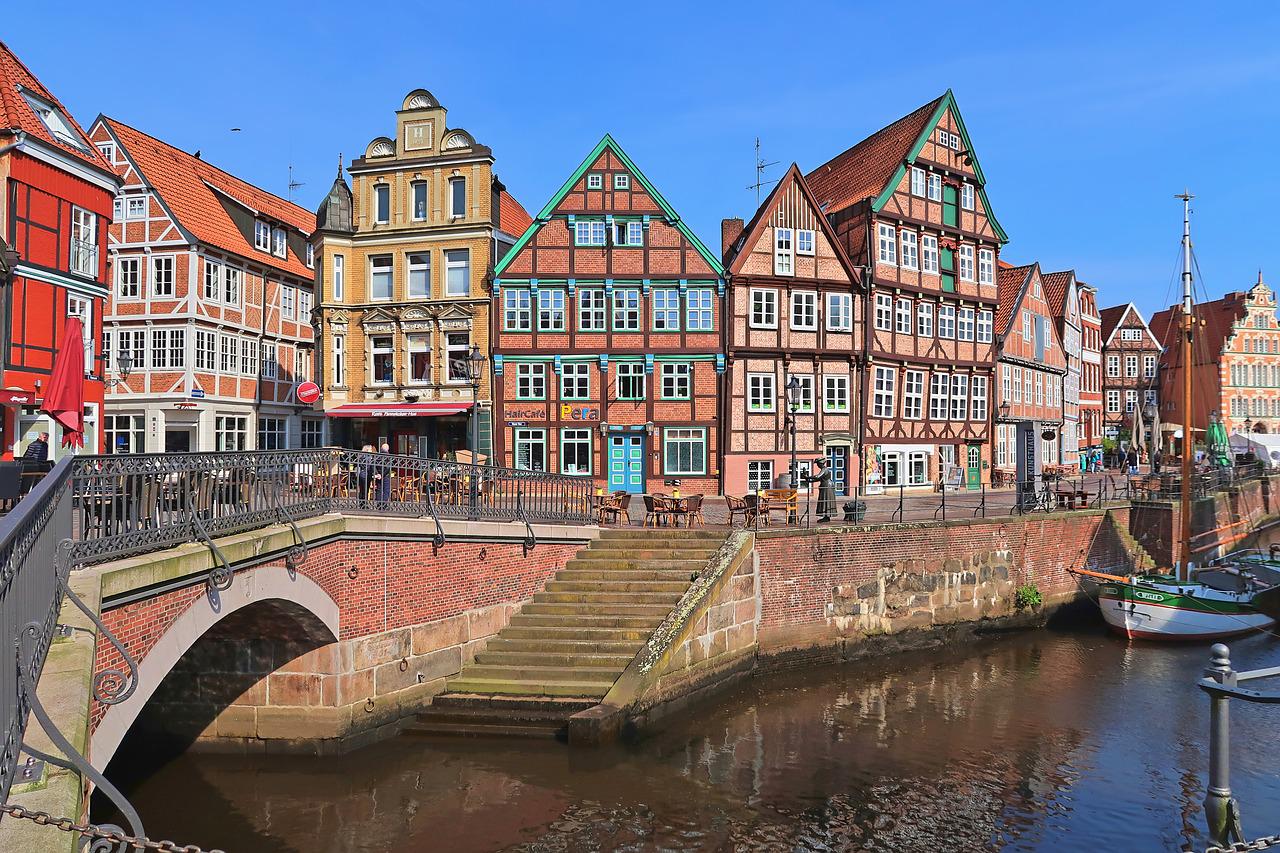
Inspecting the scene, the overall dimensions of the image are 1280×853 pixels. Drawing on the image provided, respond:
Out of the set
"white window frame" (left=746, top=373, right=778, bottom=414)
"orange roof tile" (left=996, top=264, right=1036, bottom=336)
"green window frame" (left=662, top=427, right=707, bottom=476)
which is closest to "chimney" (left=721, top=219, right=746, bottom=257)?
"white window frame" (left=746, top=373, right=778, bottom=414)

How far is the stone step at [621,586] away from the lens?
17859 mm

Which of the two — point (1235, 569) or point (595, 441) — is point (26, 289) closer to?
point (595, 441)

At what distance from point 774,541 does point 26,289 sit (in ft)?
64.2

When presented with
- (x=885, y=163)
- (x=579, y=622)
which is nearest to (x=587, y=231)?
(x=885, y=163)

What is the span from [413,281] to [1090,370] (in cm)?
4499

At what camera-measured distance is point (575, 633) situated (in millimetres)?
16734

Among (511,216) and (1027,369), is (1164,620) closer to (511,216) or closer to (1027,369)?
(1027,369)

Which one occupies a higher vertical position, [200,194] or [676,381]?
[200,194]

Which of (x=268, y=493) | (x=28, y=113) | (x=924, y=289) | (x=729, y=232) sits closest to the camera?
(x=268, y=493)

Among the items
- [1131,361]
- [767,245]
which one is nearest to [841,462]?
[767,245]

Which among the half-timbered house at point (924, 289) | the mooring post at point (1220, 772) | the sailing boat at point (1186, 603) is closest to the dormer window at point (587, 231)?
the half-timbered house at point (924, 289)

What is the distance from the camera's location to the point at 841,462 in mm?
32219

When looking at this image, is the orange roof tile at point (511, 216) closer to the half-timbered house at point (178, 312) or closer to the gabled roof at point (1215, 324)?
the half-timbered house at point (178, 312)

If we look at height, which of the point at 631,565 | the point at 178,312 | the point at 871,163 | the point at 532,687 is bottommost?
the point at 532,687
